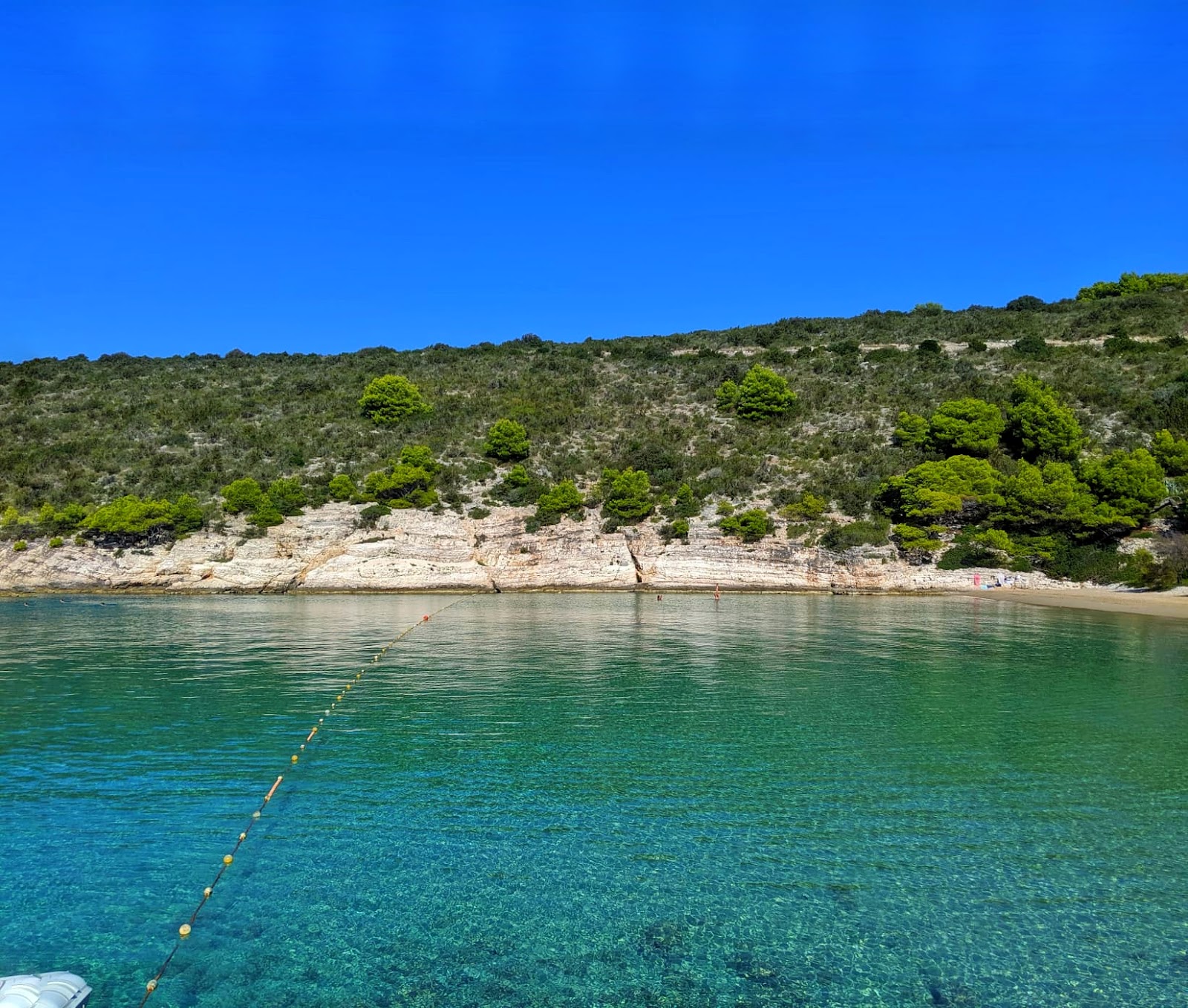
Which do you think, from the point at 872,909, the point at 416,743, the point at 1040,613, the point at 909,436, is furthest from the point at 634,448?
the point at 872,909

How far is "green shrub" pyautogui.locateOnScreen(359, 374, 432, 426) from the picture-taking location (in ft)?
206

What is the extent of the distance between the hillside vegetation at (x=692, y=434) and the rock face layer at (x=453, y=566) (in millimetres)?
1518

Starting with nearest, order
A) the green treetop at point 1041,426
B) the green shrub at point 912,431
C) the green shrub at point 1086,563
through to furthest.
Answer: the green shrub at point 1086,563
the green treetop at point 1041,426
the green shrub at point 912,431

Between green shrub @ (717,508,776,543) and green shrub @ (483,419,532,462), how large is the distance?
15116mm

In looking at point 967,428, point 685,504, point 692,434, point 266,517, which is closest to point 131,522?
point 266,517

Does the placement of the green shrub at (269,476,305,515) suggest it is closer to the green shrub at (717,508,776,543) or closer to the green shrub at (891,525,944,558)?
the green shrub at (717,508,776,543)

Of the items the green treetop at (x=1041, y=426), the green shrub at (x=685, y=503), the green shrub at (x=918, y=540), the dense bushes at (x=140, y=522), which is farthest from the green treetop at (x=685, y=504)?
the dense bushes at (x=140, y=522)

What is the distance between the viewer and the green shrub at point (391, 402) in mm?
62781

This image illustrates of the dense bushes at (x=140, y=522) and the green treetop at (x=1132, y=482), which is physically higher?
the green treetop at (x=1132, y=482)

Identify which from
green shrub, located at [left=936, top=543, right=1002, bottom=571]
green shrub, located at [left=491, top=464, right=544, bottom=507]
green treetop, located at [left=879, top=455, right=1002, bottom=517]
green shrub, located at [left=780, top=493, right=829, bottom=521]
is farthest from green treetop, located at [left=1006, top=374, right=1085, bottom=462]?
green shrub, located at [left=491, top=464, right=544, bottom=507]

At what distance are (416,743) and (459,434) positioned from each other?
47.2m

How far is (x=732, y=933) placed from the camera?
24.3ft

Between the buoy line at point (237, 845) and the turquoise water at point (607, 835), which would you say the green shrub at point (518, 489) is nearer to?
the buoy line at point (237, 845)

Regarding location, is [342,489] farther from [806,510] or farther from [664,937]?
[664,937]
